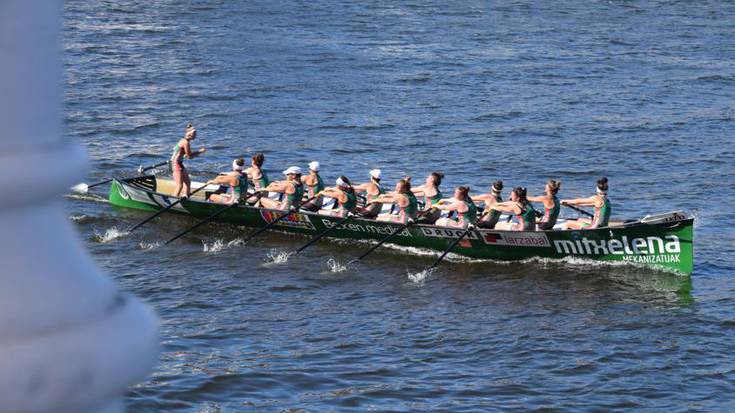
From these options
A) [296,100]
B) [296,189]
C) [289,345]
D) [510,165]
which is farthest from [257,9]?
[289,345]

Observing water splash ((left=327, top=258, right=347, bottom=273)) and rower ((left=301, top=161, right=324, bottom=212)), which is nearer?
water splash ((left=327, top=258, right=347, bottom=273))

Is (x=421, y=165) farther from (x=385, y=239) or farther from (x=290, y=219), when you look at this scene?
(x=385, y=239)

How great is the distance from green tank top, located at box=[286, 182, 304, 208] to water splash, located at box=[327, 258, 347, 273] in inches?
74.9

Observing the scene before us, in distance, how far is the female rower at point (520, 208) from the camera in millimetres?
25625

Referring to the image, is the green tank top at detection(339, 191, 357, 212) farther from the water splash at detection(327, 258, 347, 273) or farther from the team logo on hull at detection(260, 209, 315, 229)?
the water splash at detection(327, 258, 347, 273)

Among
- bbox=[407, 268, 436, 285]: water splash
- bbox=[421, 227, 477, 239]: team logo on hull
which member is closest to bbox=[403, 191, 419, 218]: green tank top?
bbox=[421, 227, 477, 239]: team logo on hull

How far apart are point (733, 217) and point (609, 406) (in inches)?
553

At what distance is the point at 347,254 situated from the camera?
92.1 feet

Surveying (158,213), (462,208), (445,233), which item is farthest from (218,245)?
(462,208)

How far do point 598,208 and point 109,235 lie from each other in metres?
12.7

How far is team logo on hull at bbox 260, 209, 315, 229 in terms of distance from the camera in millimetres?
28547

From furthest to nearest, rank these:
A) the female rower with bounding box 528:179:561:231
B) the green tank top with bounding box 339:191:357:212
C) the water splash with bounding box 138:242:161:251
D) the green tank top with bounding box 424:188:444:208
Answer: the water splash with bounding box 138:242:161:251
the green tank top with bounding box 339:191:357:212
the green tank top with bounding box 424:188:444:208
the female rower with bounding box 528:179:561:231

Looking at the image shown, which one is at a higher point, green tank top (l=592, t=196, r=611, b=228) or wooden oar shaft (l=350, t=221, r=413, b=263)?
green tank top (l=592, t=196, r=611, b=228)

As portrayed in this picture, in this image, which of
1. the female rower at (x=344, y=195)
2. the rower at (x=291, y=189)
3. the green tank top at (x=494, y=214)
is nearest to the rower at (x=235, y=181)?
the rower at (x=291, y=189)
